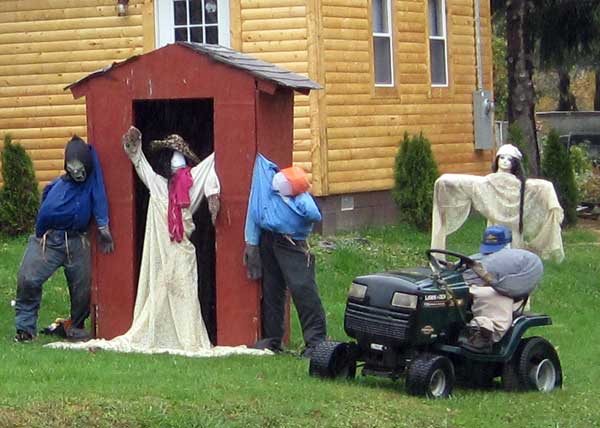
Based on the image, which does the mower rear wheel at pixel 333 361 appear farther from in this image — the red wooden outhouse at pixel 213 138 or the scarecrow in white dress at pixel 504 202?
the scarecrow in white dress at pixel 504 202

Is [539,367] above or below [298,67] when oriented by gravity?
below

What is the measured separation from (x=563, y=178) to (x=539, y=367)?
13.1 metres

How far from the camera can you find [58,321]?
482 inches

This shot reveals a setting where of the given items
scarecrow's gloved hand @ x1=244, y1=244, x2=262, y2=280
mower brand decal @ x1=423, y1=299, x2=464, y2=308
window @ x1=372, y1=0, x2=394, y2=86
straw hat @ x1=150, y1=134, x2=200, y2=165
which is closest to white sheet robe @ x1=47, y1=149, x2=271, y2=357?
straw hat @ x1=150, y1=134, x2=200, y2=165

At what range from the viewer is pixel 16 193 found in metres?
19.1

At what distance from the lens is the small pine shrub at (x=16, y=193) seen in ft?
62.2

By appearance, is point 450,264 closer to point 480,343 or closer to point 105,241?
point 480,343

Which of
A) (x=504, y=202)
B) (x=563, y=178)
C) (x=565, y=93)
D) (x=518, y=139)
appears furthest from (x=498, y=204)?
(x=565, y=93)

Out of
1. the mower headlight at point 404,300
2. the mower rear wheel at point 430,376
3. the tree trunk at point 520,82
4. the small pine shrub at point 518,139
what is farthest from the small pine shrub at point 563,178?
the mower headlight at point 404,300

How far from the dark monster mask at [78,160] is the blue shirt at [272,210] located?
149 cm

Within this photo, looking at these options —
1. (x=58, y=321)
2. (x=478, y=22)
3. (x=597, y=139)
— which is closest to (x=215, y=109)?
(x=58, y=321)

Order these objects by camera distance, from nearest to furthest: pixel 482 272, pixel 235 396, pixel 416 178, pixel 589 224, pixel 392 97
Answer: pixel 235 396
pixel 482 272
pixel 416 178
pixel 392 97
pixel 589 224

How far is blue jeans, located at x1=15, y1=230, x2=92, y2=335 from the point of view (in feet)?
38.6

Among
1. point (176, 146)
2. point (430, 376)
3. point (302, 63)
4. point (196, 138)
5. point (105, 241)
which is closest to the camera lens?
point (430, 376)
